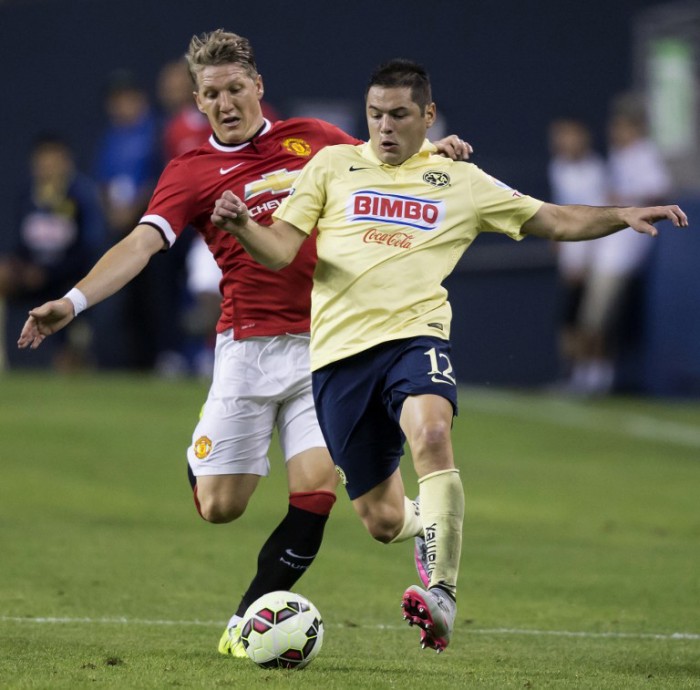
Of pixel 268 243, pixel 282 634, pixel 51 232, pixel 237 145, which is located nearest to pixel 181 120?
pixel 51 232

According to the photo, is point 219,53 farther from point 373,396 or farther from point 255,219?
point 373,396

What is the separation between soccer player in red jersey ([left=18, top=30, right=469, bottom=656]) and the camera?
804 centimetres

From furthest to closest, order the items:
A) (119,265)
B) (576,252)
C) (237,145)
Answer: (576,252)
(237,145)
(119,265)

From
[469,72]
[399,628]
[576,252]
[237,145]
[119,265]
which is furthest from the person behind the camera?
[469,72]

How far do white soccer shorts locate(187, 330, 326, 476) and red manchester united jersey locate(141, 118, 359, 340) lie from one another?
114mm

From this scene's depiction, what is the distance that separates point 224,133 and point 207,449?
1.56 meters

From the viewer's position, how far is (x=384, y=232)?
7625 millimetres

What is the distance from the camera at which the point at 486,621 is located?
30.5 ft

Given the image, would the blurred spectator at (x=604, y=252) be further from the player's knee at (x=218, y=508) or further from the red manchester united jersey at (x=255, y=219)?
the player's knee at (x=218, y=508)

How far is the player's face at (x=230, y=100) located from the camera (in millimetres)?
8133

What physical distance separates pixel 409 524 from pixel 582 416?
11736 mm

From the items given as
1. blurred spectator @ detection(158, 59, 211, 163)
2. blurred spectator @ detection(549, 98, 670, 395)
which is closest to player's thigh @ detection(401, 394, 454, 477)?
blurred spectator @ detection(158, 59, 211, 163)

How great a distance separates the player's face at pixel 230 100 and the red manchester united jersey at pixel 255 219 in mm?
65

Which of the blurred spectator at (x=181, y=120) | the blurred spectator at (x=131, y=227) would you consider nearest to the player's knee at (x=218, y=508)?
the blurred spectator at (x=181, y=120)
